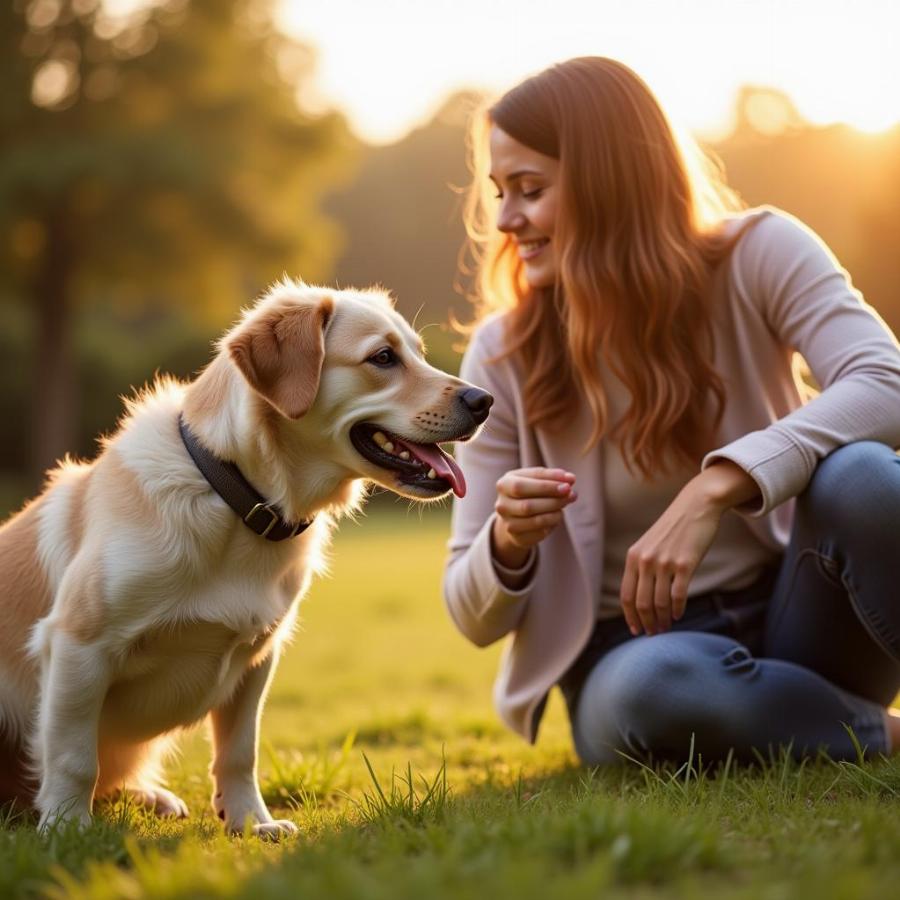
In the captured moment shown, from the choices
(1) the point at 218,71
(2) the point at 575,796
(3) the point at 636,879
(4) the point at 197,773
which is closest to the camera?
(3) the point at 636,879

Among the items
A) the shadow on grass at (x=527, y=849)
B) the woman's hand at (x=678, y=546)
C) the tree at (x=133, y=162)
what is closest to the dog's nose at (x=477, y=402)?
the woman's hand at (x=678, y=546)

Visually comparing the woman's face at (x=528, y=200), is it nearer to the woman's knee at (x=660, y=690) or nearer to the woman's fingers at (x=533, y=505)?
the woman's fingers at (x=533, y=505)

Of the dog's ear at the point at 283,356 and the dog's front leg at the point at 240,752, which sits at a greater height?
the dog's ear at the point at 283,356

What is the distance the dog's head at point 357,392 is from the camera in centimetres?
285

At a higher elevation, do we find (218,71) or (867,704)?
(218,71)

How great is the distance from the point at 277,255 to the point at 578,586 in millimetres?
18347

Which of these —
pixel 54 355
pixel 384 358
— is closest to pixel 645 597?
pixel 384 358

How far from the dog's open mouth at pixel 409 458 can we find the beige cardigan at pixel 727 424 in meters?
0.32

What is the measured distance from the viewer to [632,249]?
3303 mm

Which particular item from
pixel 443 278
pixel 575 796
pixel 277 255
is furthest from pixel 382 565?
pixel 443 278

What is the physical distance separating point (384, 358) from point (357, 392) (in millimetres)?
145

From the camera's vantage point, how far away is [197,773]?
3.82 metres

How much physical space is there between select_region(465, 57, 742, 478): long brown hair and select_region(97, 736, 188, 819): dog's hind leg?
5.20 ft

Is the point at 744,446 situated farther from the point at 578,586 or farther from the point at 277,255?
the point at 277,255
